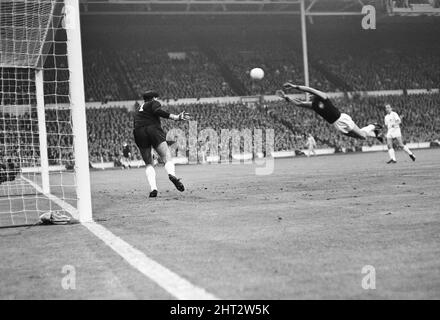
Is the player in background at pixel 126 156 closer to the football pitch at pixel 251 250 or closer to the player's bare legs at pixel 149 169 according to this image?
the player's bare legs at pixel 149 169

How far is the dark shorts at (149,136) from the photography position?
11266 millimetres

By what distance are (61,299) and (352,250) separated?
94.4 inches

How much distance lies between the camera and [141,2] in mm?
43125

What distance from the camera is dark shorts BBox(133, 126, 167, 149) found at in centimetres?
1127

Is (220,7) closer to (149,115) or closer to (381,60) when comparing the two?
(381,60)

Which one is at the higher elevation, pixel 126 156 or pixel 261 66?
pixel 261 66

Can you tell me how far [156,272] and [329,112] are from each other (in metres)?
7.96

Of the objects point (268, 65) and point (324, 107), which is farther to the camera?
point (268, 65)

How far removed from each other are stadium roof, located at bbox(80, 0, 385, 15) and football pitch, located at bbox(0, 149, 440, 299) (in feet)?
123

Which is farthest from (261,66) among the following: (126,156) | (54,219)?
(54,219)

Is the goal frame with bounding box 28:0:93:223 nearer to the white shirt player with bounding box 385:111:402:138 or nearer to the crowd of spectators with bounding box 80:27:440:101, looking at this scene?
the white shirt player with bounding box 385:111:402:138

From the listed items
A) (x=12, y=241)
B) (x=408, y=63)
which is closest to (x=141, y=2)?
(x=408, y=63)

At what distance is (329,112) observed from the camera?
1158cm

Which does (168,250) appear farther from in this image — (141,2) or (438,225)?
(141,2)
